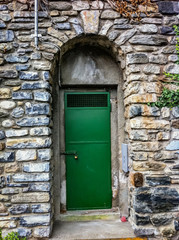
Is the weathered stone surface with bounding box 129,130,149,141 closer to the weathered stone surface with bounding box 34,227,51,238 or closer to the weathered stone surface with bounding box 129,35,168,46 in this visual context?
the weathered stone surface with bounding box 129,35,168,46

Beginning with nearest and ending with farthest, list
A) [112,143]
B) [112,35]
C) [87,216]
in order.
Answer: [112,35]
[87,216]
[112,143]

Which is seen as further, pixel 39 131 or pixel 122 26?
pixel 122 26

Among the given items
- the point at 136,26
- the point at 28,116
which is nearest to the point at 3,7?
the point at 28,116

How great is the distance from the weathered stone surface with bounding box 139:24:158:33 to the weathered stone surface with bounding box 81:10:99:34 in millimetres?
594

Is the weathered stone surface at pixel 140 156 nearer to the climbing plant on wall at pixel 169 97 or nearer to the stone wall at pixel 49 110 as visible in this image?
Answer: the stone wall at pixel 49 110

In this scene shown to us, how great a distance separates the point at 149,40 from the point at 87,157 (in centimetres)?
183

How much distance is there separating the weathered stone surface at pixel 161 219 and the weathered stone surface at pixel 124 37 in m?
2.24

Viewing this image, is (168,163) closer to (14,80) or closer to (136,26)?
(136,26)

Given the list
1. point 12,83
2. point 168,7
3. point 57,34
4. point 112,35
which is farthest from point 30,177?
point 168,7

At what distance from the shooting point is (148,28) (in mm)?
2656

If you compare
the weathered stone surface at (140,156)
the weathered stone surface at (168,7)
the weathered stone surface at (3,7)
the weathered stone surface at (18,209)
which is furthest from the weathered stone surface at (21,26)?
the weathered stone surface at (18,209)

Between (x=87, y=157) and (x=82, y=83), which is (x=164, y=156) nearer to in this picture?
(x=87, y=157)

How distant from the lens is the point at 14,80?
8.34 feet

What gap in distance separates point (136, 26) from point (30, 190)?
249 cm
